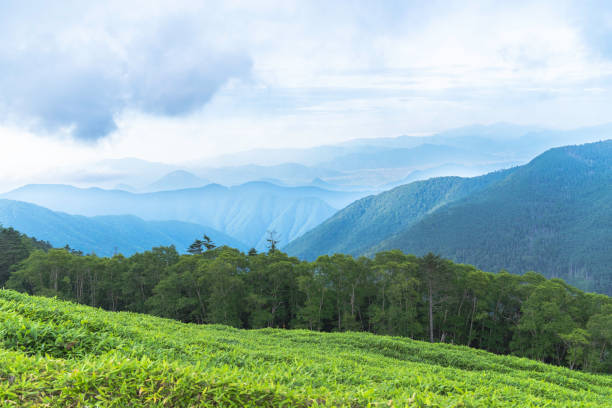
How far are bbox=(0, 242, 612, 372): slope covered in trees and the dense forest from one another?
0.42 ft

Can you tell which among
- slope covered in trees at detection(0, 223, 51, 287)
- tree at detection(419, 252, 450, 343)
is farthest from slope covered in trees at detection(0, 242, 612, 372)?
slope covered in trees at detection(0, 223, 51, 287)

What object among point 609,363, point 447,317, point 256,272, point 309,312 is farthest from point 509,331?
point 256,272

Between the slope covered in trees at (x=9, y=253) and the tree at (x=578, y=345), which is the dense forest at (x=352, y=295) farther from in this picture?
the slope covered in trees at (x=9, y=253)

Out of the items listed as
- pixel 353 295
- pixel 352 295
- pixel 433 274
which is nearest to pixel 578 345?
pixel 433 274

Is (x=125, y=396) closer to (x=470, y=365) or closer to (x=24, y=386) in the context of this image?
(x=24, y=386)

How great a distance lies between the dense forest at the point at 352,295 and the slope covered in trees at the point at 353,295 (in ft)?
0.42

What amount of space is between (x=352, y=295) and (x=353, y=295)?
25 cm

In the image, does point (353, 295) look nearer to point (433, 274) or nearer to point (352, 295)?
point (352, 295)

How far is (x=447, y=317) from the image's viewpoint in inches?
1665

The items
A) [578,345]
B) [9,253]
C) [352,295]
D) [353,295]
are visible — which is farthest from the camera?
[9,253]

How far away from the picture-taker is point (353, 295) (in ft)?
136

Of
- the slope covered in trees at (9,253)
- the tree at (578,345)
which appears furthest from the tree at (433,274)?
the slope covered in trees at (9,253)

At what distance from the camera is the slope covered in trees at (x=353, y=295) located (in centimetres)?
3725

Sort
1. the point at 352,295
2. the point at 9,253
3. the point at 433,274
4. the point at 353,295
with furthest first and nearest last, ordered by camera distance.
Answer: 1. the point at 9,253
2. the point at 352,295
3. the point at 353,295
4. the point at 433,274
